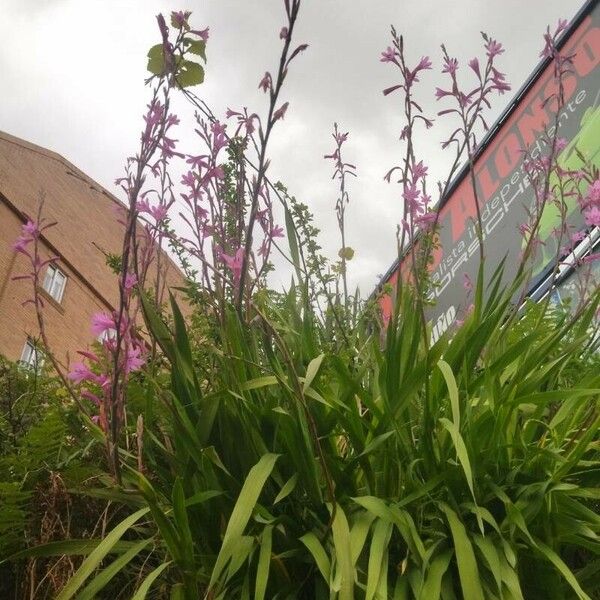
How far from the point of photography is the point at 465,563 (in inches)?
46.8

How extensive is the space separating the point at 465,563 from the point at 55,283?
1699cm

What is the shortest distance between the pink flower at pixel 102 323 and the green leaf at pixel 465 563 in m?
0.86

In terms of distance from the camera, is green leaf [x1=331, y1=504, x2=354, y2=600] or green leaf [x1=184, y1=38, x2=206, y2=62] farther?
green leaf [x1=184, y1=38, x2=206, y2=62]

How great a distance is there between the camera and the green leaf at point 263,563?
1.19 m

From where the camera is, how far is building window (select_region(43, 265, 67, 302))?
16.5 meters

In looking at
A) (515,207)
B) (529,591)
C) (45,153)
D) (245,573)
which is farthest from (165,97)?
(45,153)

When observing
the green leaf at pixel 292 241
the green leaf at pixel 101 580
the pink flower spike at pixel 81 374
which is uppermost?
the green leaf at pixel 292 241

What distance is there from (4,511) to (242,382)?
2.41 feet

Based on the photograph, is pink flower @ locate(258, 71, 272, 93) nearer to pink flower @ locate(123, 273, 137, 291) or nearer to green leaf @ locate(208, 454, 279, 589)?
pink flower @ locate(123, 273, 137, 291)

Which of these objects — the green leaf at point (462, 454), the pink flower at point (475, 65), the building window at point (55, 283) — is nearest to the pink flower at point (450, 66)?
the pink flower at point (475, 65)

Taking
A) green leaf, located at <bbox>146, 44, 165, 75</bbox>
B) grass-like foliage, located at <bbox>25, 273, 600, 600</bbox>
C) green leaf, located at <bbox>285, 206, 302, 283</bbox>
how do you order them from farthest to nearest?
green leaf, located at <bbox>285, 206, 302, 283</bbox> → green leaf, located at <bbox>146, 44, 165, 75</bbox> → grass-like foliage, located at <bbox>25, 273, 600, 600</bbox>

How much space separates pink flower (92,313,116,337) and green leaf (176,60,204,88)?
58 cm

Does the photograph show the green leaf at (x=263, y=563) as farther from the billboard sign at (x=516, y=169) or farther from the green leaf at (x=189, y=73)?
the billboard sign at (x=516, y=169)

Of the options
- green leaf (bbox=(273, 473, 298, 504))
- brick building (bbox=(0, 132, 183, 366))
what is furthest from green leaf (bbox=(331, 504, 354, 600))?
brick building (bbox=(0, 132, 183, 366))
